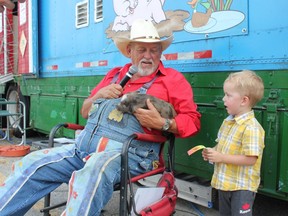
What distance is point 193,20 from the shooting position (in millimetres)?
2887

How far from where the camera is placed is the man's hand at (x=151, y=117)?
2.33m

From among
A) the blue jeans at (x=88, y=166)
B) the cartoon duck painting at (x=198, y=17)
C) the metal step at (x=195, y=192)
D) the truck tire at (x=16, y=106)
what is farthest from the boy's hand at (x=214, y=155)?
the truck tire at (x=16, y=106)

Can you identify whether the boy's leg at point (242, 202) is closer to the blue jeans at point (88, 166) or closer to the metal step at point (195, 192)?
the blue jeans at point (88, 166)

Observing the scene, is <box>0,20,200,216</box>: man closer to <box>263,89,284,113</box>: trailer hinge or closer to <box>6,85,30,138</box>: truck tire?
<box>263,89,284,113</box>: trailer hinge

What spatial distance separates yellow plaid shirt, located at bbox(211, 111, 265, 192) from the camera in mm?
1981

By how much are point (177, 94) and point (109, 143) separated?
0.55 meters

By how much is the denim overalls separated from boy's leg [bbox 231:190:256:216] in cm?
59

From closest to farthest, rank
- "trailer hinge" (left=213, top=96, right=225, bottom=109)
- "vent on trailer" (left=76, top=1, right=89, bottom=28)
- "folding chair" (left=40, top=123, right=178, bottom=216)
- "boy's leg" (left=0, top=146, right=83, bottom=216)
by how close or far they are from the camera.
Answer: "folding chair" (left=40, top=123, right=178, bottom=216) < "boy's leg" (left=0, top=146, right=83, bottom=216) < "trailer hinge" (left=213, top=96, right=225, bottom=109) < "vent on trailer" (left=76, top=1, right=89, bottom=28)

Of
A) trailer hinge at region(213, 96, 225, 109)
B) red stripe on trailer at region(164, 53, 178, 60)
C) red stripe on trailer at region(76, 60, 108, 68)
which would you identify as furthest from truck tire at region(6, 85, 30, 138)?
trailer hinge at region(213, 96, 225, 109)

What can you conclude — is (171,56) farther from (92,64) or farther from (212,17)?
(92,64)

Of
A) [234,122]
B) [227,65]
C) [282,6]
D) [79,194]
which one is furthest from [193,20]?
[79,194]


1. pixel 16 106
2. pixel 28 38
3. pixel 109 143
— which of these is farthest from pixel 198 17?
pixel 16 106

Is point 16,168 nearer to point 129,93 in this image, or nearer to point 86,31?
point 129,93

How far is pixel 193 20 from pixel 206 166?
1117 mm
